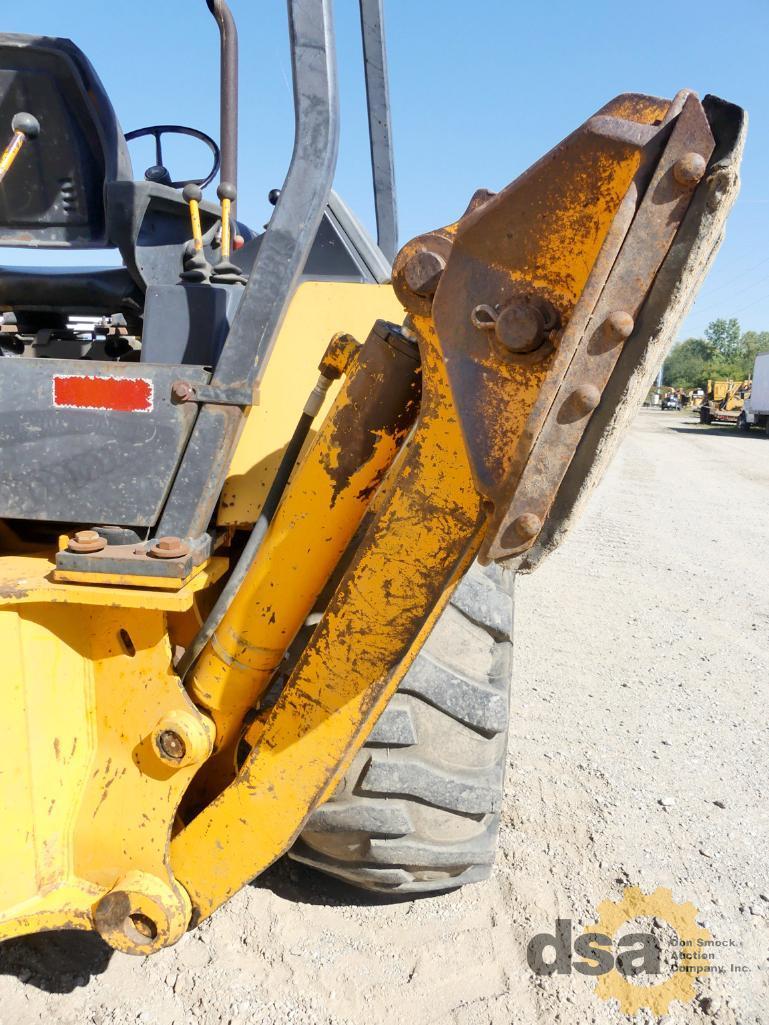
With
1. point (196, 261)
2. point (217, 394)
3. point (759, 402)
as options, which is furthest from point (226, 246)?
point (759, 402)

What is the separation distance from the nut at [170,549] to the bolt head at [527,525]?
0.66 meters

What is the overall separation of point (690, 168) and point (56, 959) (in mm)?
2159

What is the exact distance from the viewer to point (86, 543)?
1375 millimetres

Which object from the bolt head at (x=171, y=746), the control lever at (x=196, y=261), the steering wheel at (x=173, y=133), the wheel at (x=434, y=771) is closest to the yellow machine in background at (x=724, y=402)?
the steering wheel at (x=173, y=133)

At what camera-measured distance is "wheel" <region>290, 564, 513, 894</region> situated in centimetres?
163

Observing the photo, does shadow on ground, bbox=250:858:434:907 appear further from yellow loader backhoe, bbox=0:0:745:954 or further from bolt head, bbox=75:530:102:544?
bolt head, bbox=75:530:102:544

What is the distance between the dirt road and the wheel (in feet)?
0.86

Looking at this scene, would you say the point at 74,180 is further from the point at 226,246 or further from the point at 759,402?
the point at 759,402

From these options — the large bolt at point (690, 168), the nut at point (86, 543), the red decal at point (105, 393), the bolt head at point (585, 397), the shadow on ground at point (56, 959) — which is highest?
the large bolt at point (690, 168)

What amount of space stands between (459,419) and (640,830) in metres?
1.89

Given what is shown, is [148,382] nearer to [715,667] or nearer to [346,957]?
[346,957]

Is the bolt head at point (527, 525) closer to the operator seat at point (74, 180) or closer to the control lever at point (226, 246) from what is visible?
the control lever at point (226, 246)

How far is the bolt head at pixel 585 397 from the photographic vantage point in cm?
95

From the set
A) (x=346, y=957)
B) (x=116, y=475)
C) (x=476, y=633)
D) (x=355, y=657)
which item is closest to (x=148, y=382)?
(x=116, y=475)
